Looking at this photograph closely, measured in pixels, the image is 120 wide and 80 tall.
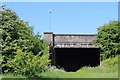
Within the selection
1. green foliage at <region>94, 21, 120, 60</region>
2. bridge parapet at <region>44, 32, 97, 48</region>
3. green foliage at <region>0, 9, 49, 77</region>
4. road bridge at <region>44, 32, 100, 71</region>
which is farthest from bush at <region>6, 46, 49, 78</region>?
bridge parapet at <region>44, 32, 97, 48</region>

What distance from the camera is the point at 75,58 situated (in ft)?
69.7

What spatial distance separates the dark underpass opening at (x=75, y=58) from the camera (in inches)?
814

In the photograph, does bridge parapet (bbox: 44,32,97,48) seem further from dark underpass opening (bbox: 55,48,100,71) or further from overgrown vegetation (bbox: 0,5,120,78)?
overgrown vegetation (bbox: 0,5,120,78)

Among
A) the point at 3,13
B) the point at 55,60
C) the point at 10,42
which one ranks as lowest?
the point at 55,60

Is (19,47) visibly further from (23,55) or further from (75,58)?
(75,58)

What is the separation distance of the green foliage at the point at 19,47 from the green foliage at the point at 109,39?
461cm

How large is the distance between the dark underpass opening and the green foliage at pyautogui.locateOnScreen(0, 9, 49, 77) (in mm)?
6487

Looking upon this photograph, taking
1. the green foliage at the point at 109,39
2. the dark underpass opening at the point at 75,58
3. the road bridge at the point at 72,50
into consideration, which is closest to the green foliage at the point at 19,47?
the green foliage at the point at 109,39

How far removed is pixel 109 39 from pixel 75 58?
384cm

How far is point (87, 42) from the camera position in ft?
65.8

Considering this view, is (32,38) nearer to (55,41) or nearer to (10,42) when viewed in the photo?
(10,42)

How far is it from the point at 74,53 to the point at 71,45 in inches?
41.3

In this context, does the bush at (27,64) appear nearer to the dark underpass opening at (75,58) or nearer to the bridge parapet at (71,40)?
the bridge parapet at (71,40)

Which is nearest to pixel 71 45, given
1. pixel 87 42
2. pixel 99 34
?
pixel 87 42
